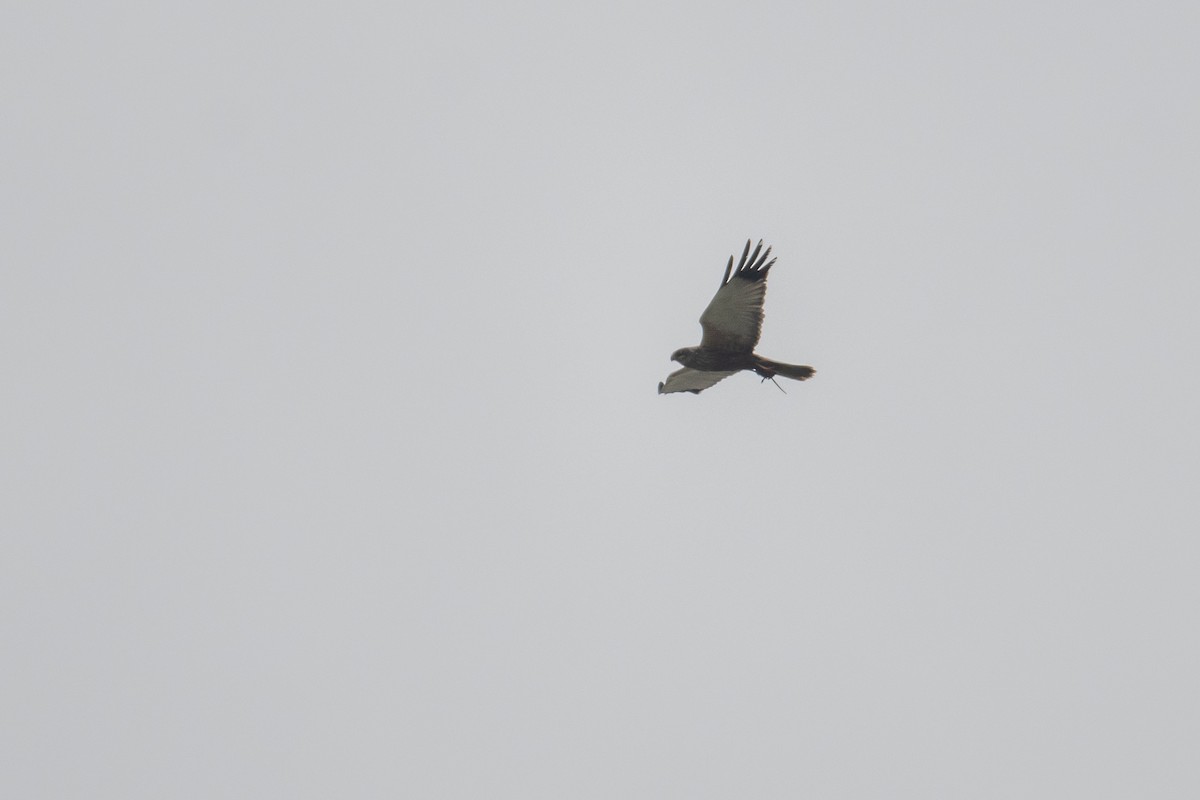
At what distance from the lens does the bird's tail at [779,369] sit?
23984 mm

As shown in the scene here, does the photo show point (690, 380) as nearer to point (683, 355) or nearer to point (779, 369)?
point (683, 355)

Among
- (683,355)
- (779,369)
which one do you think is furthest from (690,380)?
(779,369)

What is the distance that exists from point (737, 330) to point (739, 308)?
469mm

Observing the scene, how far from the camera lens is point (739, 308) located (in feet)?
Answer: 78.8

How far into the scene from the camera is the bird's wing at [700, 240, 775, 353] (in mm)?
23797

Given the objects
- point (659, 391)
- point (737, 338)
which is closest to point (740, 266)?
point (737, 338)

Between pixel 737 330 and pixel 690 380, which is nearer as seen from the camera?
pixel 737 330

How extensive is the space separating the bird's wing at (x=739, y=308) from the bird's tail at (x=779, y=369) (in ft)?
1.12

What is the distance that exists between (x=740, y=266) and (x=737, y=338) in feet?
4.52

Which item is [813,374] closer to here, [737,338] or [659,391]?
[737,338]

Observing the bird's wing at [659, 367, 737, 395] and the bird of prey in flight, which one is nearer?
the bird of prey in flight

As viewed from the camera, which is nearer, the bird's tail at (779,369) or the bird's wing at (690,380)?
the bird's tail at (779,369)

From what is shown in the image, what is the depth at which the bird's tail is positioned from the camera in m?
24.0

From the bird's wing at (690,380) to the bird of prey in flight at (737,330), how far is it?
219 mm
